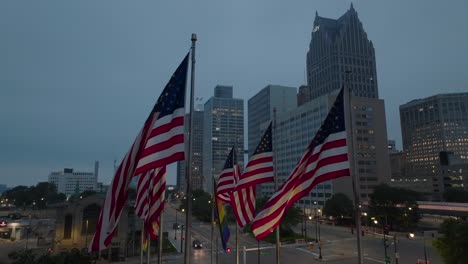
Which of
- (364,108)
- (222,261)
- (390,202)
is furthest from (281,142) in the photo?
(222,261)

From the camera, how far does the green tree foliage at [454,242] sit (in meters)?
32.2

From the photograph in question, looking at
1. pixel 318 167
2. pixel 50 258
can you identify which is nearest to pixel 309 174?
pixel 318 167

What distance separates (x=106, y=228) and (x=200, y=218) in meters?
107

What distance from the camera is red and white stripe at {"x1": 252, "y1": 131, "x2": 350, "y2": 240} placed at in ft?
45.3

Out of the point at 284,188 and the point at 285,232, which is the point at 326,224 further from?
the point at 284,188

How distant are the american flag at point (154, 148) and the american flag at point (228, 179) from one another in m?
10.2

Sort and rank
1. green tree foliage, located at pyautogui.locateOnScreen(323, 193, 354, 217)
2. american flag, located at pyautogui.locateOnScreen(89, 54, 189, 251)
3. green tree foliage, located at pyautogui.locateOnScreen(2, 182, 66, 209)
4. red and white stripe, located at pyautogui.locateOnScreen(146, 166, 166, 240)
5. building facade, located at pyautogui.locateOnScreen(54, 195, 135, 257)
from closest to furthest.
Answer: american flag, located at pyautogui.locateOnScreen(89, 54, 189, 251) → red and white stripe, located at pyautogui.locateOnScreen(146, 166, 166, 240) → building facade, located at pyautogui.locateOnScreen(54, 195, 135, 257) → green tree foliage, located at pyautogui.locateOnScreen(323, 193, 354, 217) → green tree foliage, located at pyautogui.locateOnScreen(2, 182, 66, 209)

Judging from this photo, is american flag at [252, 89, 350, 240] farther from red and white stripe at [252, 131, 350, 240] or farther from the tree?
the tree

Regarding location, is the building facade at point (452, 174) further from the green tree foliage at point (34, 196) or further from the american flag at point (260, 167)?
the green tree foliage at point (34, 196)

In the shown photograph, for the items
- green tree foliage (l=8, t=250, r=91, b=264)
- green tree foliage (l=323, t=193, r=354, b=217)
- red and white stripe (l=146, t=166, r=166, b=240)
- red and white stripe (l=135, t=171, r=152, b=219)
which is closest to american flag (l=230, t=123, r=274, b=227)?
red and white stripe (l=146, t=166, r=166, b=240)

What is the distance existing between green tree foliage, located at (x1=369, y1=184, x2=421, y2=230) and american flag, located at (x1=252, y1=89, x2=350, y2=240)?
75.2 m

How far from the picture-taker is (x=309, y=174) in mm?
14562

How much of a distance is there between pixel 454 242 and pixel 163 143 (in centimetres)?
3218

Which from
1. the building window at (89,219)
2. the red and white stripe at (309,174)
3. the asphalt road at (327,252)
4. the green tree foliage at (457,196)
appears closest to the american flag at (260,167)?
the red and white stripe at (309,174)
